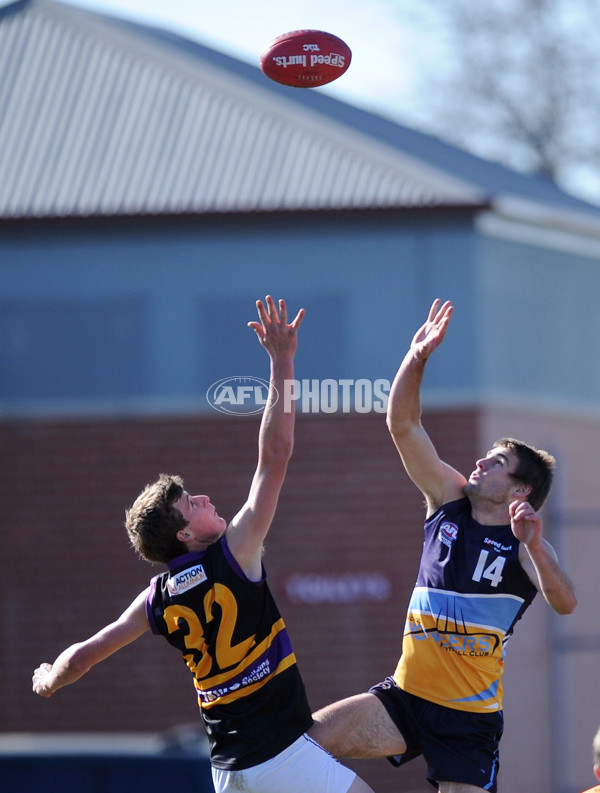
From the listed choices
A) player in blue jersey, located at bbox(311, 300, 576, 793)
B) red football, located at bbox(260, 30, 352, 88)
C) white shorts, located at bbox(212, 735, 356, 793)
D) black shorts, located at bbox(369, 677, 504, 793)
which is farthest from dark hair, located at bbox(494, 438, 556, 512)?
red football, located at bbox(260, 30, 352, 88)

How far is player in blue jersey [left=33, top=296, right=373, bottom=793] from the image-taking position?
4.66m

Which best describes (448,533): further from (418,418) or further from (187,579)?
(187,579)

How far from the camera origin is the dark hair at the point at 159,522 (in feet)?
15.5

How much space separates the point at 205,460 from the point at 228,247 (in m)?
2.18

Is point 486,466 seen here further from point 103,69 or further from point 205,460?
point 103,69

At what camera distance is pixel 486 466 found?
17.6 feet

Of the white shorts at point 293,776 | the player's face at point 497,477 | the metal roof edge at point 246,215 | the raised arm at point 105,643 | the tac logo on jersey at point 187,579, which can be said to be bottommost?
the white shorts at point 293,776

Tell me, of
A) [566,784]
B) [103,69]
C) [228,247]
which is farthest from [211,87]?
[566,784]

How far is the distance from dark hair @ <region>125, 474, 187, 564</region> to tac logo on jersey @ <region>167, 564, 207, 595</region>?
121 mm

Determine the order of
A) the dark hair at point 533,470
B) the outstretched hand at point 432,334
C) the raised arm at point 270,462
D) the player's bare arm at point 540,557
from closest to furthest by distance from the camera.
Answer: the raised arm at point 270,462 < the player's bare arm at point 540,557 < the outstretched hand at point 432,334 < the dark hair at point 533,470

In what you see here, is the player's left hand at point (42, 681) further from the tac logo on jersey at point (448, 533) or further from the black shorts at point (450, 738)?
the tac logo on jersey at point (448, 533)

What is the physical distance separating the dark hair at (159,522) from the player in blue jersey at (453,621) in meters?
1.10

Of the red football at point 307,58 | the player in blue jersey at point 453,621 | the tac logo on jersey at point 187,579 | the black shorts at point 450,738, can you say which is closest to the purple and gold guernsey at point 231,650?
the tac logo on jersey at point 187,579

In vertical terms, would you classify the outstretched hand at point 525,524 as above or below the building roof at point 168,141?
below
